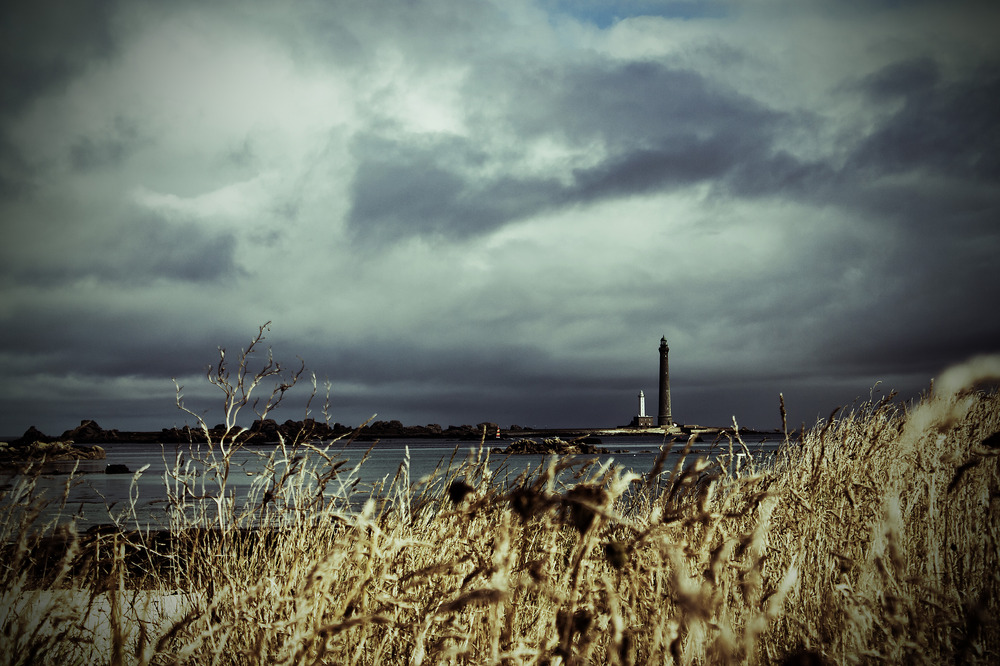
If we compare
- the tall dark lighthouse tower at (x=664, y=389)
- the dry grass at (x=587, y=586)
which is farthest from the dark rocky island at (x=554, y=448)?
the tall dark lighthouse tower at (x=664, y=389)

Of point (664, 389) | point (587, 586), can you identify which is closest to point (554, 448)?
point (587, 586)

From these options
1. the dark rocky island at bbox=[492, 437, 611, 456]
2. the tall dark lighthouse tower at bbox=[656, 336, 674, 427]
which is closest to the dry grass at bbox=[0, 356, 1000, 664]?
the dark rocky island at bbox=[492, 437, 611, 456]

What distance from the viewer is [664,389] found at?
90438 mm

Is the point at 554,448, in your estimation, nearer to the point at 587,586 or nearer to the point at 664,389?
the point at 587,586

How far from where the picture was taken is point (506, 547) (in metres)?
1.65

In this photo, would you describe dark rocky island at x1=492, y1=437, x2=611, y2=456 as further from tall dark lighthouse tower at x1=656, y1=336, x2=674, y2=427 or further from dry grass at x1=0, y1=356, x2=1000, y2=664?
tall dark lighthouse tower at x1=656, y1=336, x2=674, y2=427

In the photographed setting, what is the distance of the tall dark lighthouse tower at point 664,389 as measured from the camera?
88312 mm

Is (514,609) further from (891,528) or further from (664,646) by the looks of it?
(891,528)

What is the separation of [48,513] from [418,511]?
22.8 meters

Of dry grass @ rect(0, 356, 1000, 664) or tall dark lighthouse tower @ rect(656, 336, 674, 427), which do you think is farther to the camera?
tall dark lighthouse tower @ rect(656, 336, 674, 427)

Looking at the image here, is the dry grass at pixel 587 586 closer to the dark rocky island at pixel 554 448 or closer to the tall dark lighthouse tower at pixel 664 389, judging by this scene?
the dark rocky island at pixel 554 448

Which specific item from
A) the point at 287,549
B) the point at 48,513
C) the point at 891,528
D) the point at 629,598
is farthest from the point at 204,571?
A: the point at 48,513

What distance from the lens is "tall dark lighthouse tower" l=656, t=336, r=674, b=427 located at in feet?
290

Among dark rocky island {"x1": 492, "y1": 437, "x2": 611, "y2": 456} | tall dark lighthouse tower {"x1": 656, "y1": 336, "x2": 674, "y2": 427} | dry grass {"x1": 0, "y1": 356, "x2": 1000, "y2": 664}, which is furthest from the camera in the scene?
tall dark lighthouse tower {"x1": 656, "y1": 336, "x2": 674, "y2": 427}
